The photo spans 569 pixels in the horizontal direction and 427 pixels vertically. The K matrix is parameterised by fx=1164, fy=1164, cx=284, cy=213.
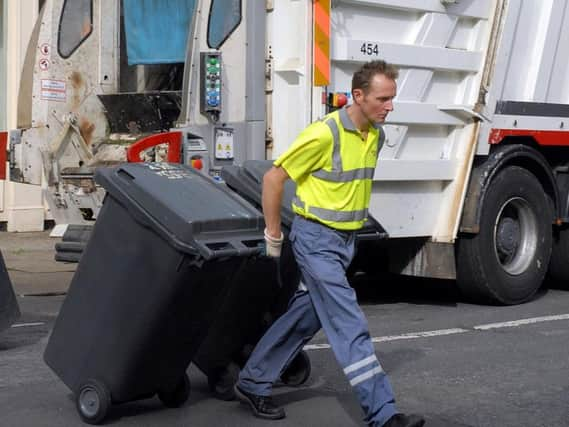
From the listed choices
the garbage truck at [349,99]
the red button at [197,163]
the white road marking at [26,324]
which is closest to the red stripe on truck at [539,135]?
the garbage truck at [349,99]

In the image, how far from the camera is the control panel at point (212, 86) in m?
7.27

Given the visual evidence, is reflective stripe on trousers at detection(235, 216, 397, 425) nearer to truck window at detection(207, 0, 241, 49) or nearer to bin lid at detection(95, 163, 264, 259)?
bin lid at detection(95, 163, 264, 259)

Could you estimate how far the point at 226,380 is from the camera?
17.1ft

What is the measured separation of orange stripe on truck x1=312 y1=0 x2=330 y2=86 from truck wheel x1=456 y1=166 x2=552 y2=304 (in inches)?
64.8

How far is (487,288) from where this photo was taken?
8.04 metres

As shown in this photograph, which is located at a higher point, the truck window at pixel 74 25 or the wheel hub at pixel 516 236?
the truck window at pixel 74 25

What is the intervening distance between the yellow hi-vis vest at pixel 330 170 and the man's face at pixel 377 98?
85mm

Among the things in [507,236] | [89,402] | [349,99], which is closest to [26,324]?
[349,99]

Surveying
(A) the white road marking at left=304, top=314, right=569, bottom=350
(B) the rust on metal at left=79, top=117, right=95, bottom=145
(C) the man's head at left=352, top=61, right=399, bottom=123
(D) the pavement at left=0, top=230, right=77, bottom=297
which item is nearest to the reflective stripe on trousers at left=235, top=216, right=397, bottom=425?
(C) the man's head at left=352, top=61, right=399, bottom=123

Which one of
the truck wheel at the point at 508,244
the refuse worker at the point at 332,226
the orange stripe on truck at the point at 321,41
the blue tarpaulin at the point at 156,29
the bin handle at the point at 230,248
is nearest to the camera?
the bin handle at the point at 230,248

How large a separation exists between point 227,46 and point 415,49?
124cm

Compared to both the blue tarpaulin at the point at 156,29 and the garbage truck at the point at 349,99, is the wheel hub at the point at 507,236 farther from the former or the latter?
the blue tarpaulin at the point at 156,29

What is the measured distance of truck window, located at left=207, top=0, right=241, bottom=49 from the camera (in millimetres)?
7316

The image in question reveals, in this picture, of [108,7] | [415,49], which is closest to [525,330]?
[415,49]
